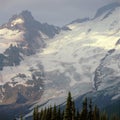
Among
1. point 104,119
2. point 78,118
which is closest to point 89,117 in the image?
point 78,118

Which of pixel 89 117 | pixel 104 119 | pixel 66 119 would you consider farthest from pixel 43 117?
pixel 66 119

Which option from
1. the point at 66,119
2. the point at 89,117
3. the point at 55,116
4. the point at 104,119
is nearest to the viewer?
the point at 66,119

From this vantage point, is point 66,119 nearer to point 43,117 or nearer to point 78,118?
point 78,118

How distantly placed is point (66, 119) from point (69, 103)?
411 centimetres

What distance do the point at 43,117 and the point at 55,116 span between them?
72.1ft

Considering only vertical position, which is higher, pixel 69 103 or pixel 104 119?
pixel 69 103

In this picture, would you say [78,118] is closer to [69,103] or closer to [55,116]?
[55,116]

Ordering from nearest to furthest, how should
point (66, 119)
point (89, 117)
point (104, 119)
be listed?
point (66, 119) < point (89, 117) < point (104, 119)

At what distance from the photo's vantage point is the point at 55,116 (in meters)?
144

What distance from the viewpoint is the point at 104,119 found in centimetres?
18525

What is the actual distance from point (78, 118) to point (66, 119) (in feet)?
78.6

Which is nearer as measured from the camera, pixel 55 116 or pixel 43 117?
pixel 55 116

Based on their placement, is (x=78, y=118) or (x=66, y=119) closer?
(x=66, y=119)

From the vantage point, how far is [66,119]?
123m
